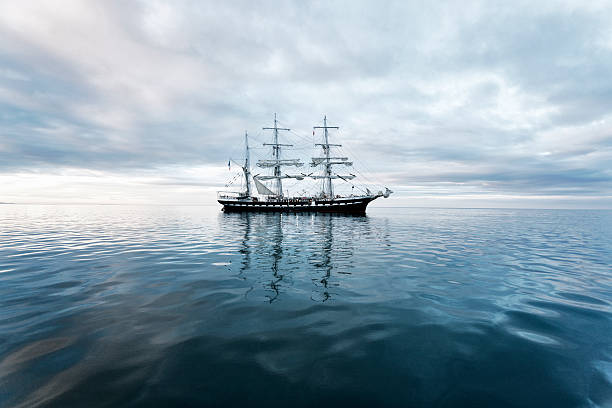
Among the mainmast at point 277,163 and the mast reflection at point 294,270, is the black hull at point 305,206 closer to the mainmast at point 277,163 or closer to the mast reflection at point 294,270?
the mainmast at point 277,163

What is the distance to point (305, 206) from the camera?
85000 mm

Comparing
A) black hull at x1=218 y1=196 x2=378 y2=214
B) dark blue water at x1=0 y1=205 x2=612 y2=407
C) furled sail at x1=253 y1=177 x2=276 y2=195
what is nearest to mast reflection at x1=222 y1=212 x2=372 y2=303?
dark blue water at x1=0 y1=205 x2=612 y2=407

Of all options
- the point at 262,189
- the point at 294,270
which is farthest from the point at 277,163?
the point at 294,270

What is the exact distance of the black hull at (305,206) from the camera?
79.9m

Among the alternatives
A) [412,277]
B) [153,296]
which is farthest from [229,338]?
[412,277]

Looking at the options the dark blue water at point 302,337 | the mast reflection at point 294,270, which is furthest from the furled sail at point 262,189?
the dark blue water at point 302,337

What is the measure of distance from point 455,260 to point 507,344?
10.5m

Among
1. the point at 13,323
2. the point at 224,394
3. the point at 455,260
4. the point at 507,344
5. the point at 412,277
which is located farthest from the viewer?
the point at 455,260

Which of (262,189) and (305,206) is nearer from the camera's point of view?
(305,206)

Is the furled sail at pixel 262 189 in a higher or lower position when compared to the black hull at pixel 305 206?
higher

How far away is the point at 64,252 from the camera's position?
53.8ft

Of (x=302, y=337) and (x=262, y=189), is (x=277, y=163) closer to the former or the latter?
(x=262, y=189)

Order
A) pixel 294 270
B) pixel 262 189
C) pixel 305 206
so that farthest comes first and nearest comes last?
pixel 262 189
pixel 305 206
pixel 294 270

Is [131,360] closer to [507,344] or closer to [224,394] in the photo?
[224,394]
